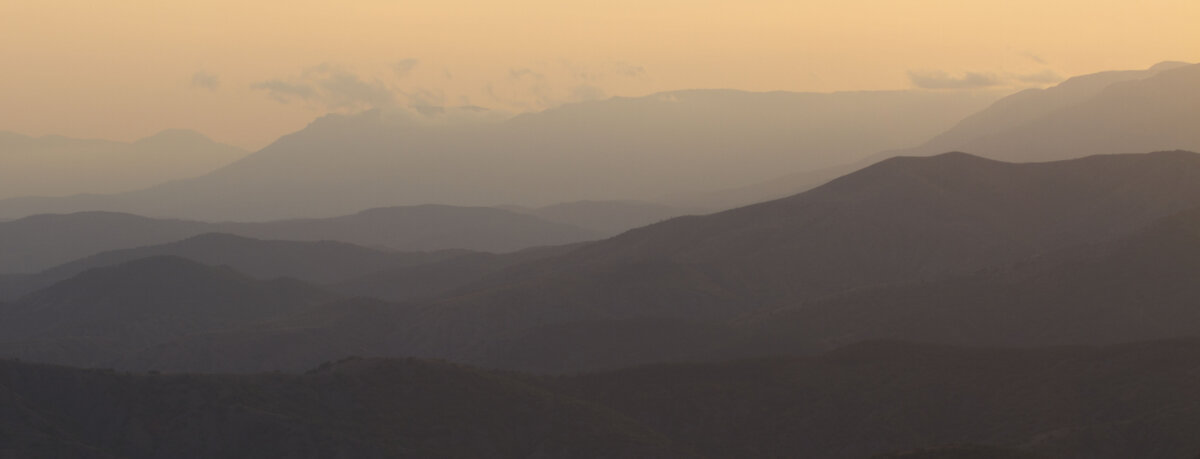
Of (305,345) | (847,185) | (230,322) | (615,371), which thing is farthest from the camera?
(847,185)

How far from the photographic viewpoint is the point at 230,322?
5266 inches

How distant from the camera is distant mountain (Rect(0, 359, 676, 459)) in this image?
58.8m

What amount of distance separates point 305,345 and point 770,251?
137 ft

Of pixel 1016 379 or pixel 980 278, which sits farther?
pixel 980 278

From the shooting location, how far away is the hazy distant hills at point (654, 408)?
5878cm

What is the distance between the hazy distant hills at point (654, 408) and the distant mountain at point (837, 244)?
35.3 metres

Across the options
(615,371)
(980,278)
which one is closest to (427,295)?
(980,278)

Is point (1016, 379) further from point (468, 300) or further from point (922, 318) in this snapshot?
point (468, 300)

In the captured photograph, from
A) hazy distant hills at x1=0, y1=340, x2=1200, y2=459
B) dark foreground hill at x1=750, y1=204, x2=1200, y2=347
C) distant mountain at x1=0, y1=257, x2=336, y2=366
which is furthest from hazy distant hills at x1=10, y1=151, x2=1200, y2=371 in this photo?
hazy distant hills at x1=0, y1=340, x2=1200, y2=459

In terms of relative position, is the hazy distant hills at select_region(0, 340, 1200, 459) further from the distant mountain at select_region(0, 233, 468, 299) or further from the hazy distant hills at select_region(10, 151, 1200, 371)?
the distant mountain at select_region(0, 233, 468, 299)

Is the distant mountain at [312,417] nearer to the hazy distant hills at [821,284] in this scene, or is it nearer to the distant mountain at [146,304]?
the hazy distant hills at [821,284]

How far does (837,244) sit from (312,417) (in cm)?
7219

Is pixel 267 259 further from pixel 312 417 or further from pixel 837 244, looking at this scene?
pixel 312 417

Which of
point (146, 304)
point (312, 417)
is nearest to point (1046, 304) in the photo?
point (312, 417)
